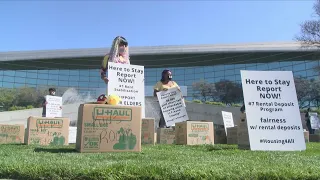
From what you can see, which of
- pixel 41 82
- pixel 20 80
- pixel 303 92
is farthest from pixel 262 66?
pixel 20 80

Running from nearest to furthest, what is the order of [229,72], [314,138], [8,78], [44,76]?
[314,138]
[229,72]
[8,78]
[44,76]

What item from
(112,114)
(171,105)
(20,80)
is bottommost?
(112,114)

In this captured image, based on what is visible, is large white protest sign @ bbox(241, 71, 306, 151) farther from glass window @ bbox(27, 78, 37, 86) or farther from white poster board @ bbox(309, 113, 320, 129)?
glass window @ bbox(27, 78, 37, 86)

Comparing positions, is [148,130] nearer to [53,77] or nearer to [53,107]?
[53,107]

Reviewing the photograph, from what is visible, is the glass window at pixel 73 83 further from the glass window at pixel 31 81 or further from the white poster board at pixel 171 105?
the white poster board at pixel 171 105

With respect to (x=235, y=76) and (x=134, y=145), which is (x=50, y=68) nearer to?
(x=235, y=76)

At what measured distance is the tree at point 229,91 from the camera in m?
51.2

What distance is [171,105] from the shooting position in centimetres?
854

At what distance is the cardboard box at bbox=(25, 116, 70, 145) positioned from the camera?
24.1 feet

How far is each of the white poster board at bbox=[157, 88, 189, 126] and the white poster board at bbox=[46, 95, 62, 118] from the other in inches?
165

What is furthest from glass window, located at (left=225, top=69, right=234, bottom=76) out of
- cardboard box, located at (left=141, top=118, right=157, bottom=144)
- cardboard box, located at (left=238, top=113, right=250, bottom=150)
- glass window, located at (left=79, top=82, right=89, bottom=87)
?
cardboard box, located at (left=238, top=113, right=250, bottom=150)

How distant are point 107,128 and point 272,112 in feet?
9.17

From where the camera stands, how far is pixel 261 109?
5.74m

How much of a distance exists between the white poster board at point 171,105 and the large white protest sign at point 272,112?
9.46ft
